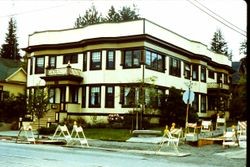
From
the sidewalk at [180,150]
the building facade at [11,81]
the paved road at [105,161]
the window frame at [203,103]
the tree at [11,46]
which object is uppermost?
the tree at [11,46]

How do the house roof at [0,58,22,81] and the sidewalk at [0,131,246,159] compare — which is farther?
the house roof at [0,58,22,81]

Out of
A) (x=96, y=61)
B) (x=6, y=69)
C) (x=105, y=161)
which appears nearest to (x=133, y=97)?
(x=96, y=61)

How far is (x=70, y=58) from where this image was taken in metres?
40.6

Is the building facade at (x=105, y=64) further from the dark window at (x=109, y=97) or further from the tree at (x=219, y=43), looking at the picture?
the tree at (x=219, y=43)

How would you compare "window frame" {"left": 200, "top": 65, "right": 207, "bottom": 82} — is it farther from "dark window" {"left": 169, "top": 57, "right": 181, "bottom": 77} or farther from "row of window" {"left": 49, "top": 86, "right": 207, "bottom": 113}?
"row of window" {"left": 49, "top": 86, "right": 207, "bottom": 113}

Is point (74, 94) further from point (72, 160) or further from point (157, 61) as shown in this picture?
point (72, 160)

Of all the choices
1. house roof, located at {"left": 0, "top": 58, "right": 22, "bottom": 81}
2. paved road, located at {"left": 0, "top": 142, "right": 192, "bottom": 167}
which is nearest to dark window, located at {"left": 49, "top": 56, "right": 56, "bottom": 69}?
house roof, located at {"left": 0, "top": 58, "right": 22, "bottom": 81}

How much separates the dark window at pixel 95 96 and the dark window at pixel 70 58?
3915 millimetres

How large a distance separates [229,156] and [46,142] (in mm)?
11178

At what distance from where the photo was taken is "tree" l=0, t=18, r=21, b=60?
88.5 m

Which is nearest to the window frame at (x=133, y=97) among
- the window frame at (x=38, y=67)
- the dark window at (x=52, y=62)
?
the dark window at (x=52, y=62)

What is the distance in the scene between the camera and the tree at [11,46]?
88.5m

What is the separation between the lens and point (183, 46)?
141 feet

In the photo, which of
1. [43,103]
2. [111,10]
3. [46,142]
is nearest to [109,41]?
[43,103]
